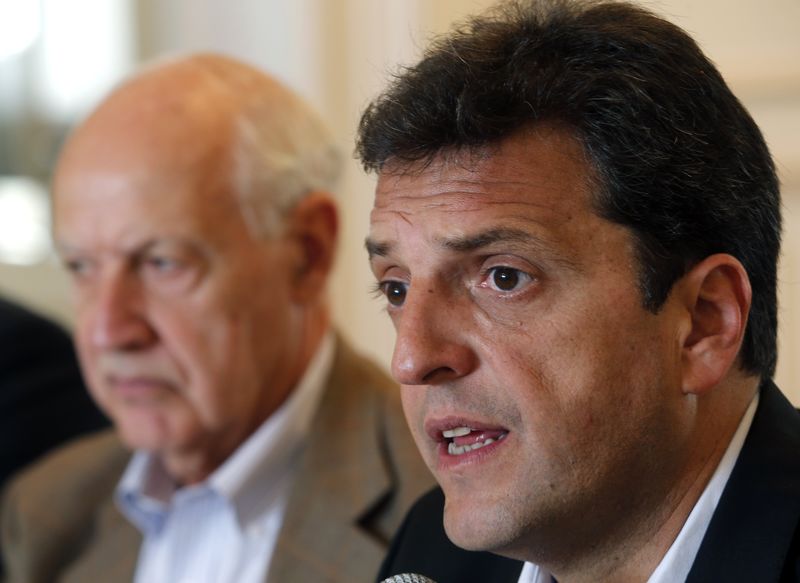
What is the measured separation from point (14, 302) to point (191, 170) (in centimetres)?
122

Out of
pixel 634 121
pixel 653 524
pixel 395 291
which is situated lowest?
pixel 653 524

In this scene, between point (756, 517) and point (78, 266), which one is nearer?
point (756, 517)

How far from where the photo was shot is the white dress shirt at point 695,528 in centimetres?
132

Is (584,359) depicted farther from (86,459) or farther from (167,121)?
(86,459)

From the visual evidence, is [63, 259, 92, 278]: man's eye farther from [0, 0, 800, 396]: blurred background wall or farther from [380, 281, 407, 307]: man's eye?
[380, 281, 407, 307]: man's eye

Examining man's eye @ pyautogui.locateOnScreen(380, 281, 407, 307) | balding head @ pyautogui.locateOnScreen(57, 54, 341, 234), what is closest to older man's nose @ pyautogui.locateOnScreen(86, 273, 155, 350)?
balding head @ pyautogui.locateOnScreen(57, 54, 341, 234)

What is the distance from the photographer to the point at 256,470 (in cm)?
231

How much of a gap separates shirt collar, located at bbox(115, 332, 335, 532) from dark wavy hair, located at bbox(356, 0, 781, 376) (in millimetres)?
1082

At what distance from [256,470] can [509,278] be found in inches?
44.4

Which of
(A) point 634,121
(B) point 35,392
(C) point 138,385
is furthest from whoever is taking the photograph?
(B) point 35,392

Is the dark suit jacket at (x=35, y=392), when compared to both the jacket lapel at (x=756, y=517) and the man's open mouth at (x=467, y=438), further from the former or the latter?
the jacket lapel at (x=756, y=517)

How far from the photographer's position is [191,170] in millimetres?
2297

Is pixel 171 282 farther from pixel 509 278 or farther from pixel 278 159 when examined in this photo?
pixel 509 278

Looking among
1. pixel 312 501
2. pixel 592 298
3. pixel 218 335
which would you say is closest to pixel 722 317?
pixel 592 298
